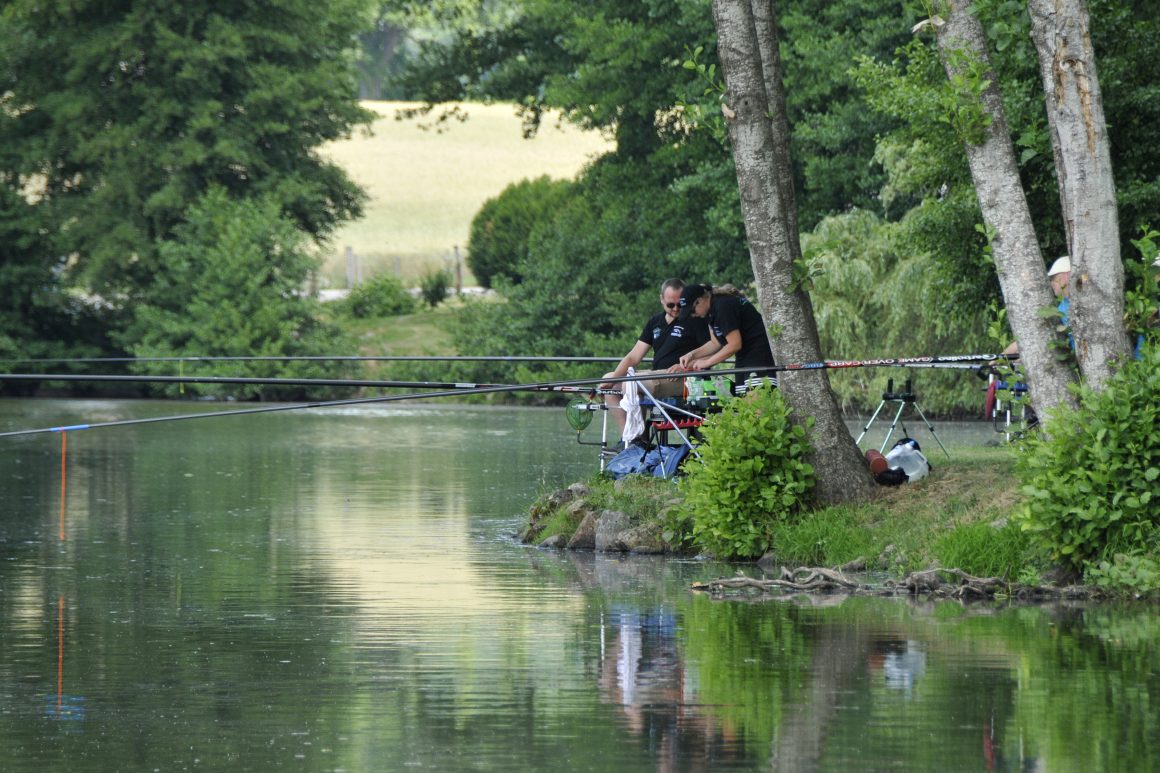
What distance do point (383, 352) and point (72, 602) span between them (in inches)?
1559

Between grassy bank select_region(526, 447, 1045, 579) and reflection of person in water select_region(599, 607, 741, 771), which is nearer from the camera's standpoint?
reflection of person in water select_region(599, 607, 741, 771)

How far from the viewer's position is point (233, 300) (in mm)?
49844

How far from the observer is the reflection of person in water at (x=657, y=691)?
8.33 metres

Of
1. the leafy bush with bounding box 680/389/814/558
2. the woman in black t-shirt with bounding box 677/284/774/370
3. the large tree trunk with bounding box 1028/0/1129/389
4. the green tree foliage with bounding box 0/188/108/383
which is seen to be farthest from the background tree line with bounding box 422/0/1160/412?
the green tree foliage with bounding box 0/188/108/383

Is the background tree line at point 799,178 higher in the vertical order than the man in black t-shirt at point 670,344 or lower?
higher

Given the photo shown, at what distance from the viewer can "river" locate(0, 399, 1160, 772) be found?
27.5 feet

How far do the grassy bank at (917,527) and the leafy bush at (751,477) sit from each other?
0.22m

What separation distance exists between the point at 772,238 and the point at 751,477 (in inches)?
68.7

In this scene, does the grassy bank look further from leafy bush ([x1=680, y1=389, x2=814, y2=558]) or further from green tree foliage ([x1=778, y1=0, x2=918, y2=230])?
green tree foliage ([x1=778, y1=0, x2=918, y2=230])

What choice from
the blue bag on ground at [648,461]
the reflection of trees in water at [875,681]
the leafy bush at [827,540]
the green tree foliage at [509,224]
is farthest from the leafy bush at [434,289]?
the reflection of trees in water at [875,681]

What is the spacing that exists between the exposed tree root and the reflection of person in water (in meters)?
1.12

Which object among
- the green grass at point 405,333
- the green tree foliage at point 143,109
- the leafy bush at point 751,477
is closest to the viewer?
the leafy bush at point 751,477

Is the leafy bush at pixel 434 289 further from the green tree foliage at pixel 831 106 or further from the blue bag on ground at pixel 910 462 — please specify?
the blue bag on ground at pixel 910 462

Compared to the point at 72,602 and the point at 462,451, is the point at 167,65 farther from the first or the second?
the point at 72,602
